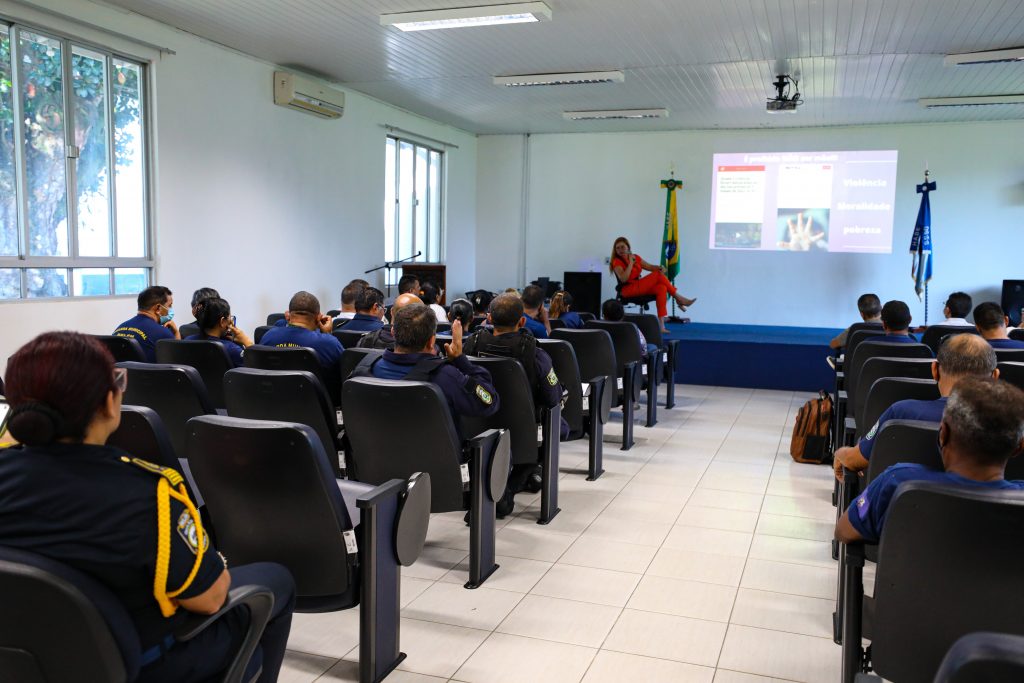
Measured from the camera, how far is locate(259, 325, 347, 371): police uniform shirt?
4.04m

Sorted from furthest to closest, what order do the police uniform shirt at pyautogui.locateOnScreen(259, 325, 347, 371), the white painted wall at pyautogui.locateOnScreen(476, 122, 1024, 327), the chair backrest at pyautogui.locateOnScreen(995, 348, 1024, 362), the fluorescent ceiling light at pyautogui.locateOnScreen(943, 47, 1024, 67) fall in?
1. the white painted wall at pyautogui.locateOnScreen(476, 122, 1024, 327)
2. the fluorescent ceiling light at pyautogui.locateOnScreen(943, 47, 1024, 67)
3. the chair backrest at pyautogui.locateOnScreen(995, 348, 1024, 362)
4. the police uniform shirt at pyautogui.locateOnScreen(259, 325, 347, 371)

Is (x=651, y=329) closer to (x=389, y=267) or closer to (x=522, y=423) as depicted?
(x=522, y=423)

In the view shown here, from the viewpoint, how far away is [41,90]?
5.69m

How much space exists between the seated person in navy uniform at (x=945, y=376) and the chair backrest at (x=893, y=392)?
589mm

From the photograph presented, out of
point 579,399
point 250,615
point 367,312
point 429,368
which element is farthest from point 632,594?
point 367,312

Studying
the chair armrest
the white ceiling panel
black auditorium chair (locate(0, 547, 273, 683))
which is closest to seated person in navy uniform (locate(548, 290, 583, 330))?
the white ceiling panel

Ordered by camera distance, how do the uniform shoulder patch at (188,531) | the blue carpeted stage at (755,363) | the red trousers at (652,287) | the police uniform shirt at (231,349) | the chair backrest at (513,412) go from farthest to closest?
the red trousers at (652,287), the blue carpeted stage at (755,363), the police uniform shirt at (231,349), the chair backrest at (513,412), the uniform shoulder patch at (188,531)

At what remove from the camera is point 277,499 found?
216cm

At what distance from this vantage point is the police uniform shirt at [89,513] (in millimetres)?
1335

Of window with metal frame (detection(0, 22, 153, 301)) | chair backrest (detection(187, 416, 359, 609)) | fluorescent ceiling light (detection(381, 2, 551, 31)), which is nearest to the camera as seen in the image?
chair backrest (detection(187, 416, 359, 609))

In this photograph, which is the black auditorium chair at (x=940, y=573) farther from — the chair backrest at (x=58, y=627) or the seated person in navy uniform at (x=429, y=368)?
the seated person in navy uniform at (x=429, y=368)

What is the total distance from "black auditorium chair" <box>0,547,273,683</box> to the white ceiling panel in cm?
559

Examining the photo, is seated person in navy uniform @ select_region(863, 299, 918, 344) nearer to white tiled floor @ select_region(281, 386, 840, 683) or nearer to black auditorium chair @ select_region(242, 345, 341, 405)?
white tiled floor @ select_region(281, 386, 840, 683)

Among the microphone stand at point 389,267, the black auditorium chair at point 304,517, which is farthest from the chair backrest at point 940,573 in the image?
the microphone stand at point 389,267
